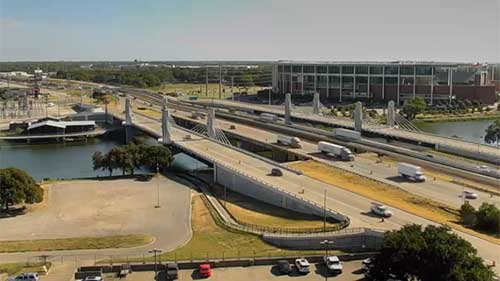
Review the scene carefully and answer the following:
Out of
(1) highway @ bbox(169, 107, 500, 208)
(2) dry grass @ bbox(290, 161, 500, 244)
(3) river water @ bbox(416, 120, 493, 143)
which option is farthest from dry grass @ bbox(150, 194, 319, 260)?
(3) river water @ bbox(416, 120, 493, 143)

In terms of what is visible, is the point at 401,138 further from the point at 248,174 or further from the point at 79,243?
the point at 79,243

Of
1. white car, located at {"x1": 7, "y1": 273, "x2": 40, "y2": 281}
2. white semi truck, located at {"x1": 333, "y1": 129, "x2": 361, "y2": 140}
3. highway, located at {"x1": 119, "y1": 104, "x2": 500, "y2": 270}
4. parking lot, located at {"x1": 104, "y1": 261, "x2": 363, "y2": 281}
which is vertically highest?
white semi truck, located at {"x1": 333, "y1": 129, "x2": 361, "y2": 140}

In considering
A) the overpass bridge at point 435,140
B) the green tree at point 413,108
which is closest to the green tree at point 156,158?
the overpass bridge at point 435,140

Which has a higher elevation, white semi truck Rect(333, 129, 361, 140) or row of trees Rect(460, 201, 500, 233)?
white semi truck Rect(333, 129, 361, 140)

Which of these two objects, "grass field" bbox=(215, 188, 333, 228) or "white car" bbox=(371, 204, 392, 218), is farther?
"grass field" bbox=(215, 188, 333, 228)

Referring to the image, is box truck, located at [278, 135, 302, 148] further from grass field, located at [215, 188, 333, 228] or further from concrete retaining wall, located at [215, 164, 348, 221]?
grass field, located at [215, 188, 333, 228]

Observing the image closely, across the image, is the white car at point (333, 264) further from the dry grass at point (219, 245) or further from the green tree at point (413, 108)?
the green tree at point (413, 108)

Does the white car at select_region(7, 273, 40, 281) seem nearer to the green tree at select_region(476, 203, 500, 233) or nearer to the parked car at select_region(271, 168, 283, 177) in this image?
the parked car at select_region(271, 168, 283, 177)

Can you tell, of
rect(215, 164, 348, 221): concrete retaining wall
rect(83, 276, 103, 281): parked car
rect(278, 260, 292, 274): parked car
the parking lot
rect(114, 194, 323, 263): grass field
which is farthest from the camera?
rect(215, 164, 348, 221): concrete retaining wall

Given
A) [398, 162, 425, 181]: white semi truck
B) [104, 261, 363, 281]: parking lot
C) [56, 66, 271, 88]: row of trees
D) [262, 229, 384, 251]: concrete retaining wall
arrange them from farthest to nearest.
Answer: [56, 66, 271, 88]: row of trees → [398, 162, 425, 181]: white semi truck → [262, 229, 384, 251]: concrete retaining wall → [104, 261, 363, 281]: parking lot
